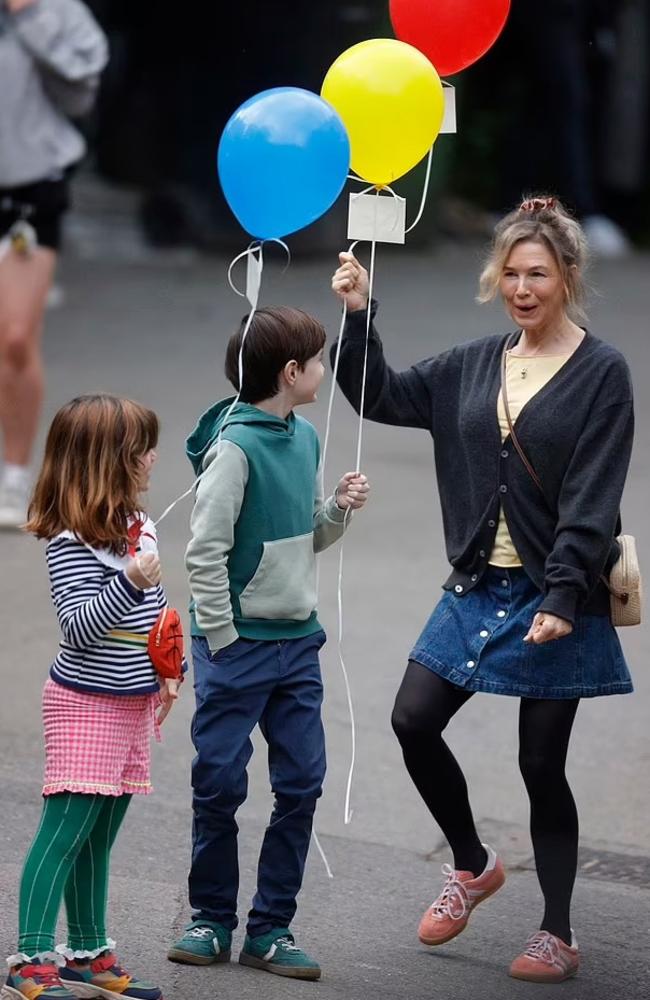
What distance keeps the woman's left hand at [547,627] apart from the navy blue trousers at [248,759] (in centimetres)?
52

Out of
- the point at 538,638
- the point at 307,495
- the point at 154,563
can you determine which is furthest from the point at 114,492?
the point at 538,638

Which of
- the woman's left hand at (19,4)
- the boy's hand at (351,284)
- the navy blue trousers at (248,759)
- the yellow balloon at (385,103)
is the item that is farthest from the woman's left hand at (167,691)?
the woman's left hand at (19,4)

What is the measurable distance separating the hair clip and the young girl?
109 centimetres

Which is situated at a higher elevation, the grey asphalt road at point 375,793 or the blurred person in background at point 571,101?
the blurred person in background at point 571,101

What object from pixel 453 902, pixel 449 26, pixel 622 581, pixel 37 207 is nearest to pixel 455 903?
pixel 453 902

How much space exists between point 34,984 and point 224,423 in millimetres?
A: 1281

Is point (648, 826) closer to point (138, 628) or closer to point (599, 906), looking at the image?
point (599, 906)

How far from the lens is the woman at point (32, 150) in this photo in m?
7.31

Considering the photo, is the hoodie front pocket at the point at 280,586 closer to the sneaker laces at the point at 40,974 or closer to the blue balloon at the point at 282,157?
the blue balloon at the point at 282,157

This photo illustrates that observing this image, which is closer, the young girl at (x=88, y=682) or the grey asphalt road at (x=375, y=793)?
the young girl at (x=88, y=682)

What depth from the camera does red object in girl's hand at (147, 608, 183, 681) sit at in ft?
12.1

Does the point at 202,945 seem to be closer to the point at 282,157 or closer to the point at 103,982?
the point at 103,982

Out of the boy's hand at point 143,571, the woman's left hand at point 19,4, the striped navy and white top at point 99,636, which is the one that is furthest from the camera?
the woman's left hand at point 19,4

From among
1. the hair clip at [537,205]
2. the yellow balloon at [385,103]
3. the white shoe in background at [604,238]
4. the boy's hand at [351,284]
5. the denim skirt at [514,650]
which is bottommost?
the denim skirt at [514,650]
